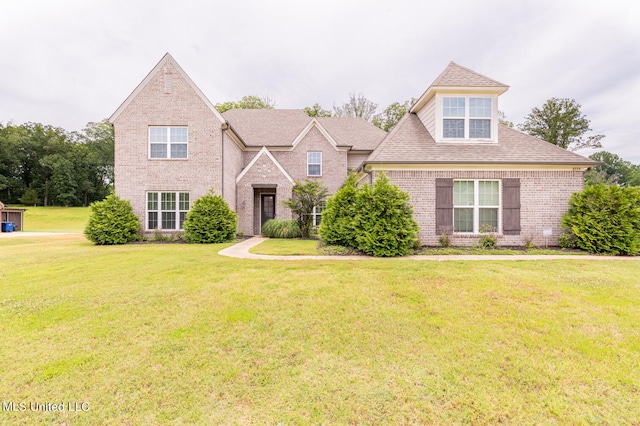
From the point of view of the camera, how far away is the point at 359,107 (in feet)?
121

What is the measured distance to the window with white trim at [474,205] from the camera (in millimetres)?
10766

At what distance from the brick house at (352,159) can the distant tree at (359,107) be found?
1419cm

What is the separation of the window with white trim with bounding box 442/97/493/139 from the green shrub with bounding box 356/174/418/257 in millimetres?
4307

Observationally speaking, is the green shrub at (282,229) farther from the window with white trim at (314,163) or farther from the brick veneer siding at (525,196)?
the brick veneer siding at (525,196)

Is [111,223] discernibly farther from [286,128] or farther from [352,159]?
[352,159]

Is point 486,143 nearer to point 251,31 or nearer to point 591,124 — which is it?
point 251,31

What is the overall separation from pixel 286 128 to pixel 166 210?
412 inches

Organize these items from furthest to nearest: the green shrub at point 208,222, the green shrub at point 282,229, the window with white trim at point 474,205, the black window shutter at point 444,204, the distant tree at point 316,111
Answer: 1. the distant tree at point 316,111
2. the green shrub at point 282,229
3. the green shrub at point 208,222
4. the window with white trim at point 474,205
5. the black window shutter at point 444,204

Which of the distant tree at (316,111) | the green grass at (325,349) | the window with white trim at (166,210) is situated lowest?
the green grass at (325,349)

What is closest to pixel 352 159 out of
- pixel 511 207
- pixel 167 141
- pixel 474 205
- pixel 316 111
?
pixel 474 205

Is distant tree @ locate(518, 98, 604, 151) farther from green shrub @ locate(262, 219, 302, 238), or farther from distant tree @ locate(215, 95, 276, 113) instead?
green shrub @ locate(262, 219, 302, 238)

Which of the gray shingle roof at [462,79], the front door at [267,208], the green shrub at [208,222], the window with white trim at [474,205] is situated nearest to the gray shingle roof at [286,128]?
the front door at [267,208]

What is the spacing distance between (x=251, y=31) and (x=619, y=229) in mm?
18064

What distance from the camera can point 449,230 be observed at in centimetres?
1057
